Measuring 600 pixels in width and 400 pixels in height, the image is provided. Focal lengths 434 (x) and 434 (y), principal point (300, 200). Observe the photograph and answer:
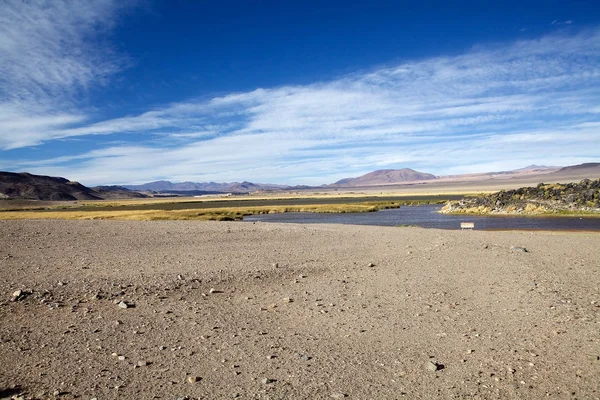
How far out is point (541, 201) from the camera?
44.5 meters

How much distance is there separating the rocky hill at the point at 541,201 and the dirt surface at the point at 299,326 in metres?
28.8

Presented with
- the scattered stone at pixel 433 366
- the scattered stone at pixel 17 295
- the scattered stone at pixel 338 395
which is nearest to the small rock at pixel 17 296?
the scattered stone at pixel 17 295

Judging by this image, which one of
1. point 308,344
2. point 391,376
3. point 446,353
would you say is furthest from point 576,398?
point 308,344

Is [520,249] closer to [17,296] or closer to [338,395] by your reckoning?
[338,395]

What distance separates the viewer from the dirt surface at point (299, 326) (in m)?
6.12

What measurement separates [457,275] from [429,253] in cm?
405

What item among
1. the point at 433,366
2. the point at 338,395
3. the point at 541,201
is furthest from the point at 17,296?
the point at 541,201

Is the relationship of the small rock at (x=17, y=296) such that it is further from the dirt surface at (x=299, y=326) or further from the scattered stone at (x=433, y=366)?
the scattered stone at (x=433, y=366)

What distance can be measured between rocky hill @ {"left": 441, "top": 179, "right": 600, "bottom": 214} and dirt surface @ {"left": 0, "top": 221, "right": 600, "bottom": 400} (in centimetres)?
2883

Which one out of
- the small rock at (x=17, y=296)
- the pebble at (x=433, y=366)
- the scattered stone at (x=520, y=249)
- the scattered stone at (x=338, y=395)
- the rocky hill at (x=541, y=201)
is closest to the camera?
the scattered stone at (x=338, y=395)

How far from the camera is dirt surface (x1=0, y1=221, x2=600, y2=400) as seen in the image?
6.12 meters

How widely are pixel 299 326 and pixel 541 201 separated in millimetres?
43639

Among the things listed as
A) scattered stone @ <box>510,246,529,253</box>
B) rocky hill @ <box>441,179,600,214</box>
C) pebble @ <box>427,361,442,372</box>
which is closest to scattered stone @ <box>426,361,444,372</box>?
pebble @ <box>427,361,442,372</box>

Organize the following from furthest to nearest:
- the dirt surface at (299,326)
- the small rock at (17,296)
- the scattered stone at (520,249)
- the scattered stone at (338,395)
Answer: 1. the scattered stone at (520,249)
2. the small rock at (17,296)
3. the dirt surface at (299,326)
4. the scattered stone at (338,395)
